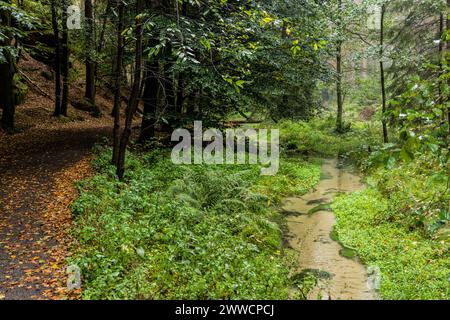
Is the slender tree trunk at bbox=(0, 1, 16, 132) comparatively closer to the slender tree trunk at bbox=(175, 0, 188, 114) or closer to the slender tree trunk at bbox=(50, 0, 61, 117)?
the slender tree trunk at bbox=(50, 0, 61, 117)

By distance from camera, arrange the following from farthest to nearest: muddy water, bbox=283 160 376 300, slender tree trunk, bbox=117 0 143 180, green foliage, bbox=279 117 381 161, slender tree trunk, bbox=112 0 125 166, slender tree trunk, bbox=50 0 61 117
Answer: green foliage, bbox=279 117 381 161 → slender tree trunk, bbox=50 0 61 117 → slender tree trunk, bbox=112 0 125 166 → slender tree trunk, bbox=117 0 143 180 → muddy water, bbox=283 160 376 300

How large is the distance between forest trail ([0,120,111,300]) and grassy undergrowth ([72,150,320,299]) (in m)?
0.46

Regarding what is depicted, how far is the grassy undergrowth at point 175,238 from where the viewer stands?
592cm

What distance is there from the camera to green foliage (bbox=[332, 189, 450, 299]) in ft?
23.8

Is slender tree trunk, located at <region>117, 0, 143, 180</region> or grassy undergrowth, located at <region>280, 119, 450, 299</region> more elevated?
slender tree trunk, located at <region>117, 0, 143, 180</region>

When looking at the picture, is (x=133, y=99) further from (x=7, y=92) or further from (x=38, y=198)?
(x=7, y=92)

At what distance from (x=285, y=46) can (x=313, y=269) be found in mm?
11485

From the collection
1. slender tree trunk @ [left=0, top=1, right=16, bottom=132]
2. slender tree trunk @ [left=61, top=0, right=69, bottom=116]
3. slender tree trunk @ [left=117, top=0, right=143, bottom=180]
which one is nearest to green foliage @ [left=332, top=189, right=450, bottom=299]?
slender tree trunk @ [left=117, top=0, right=143, bottom=180]

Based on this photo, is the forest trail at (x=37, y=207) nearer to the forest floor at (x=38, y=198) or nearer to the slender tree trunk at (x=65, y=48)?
the forest floor at (x=38, y=198)

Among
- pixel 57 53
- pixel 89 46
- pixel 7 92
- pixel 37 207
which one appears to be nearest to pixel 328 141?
pixel 89 46

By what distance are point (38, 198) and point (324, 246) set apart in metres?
7.47

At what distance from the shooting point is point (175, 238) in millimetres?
7355

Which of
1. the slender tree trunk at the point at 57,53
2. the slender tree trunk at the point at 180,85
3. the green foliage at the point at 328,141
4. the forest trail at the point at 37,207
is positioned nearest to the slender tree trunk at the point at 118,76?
the forest trail at the point at 37,207
